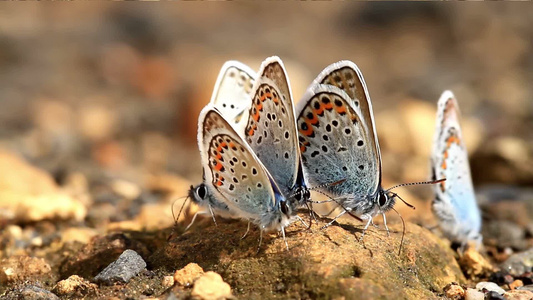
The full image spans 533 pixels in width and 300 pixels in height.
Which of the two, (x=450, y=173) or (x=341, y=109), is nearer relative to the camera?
(x=341, y=109)

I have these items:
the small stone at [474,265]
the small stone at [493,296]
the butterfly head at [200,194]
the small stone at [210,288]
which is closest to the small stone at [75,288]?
the small stone at [210,288]

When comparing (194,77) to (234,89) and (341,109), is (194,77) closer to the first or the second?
(234,89)

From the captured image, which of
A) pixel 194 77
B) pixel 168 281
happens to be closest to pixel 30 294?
pixel 168 281

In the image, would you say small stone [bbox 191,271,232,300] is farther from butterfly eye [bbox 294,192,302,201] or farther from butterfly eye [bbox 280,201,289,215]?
butterfly eye [bbox 294,192,302,201]

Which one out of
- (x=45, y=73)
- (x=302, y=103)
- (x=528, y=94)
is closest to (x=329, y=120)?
(x=302, y=103)

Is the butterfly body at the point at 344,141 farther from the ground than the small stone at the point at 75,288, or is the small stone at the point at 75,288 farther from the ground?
the butterfly body at the point at 344,141

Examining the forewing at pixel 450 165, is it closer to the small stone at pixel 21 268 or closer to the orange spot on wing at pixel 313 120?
the orange spot on wing at pixel 313 120

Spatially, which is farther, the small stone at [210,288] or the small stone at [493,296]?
the small stone at [493,296]

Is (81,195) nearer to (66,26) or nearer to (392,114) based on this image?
(392,114)
